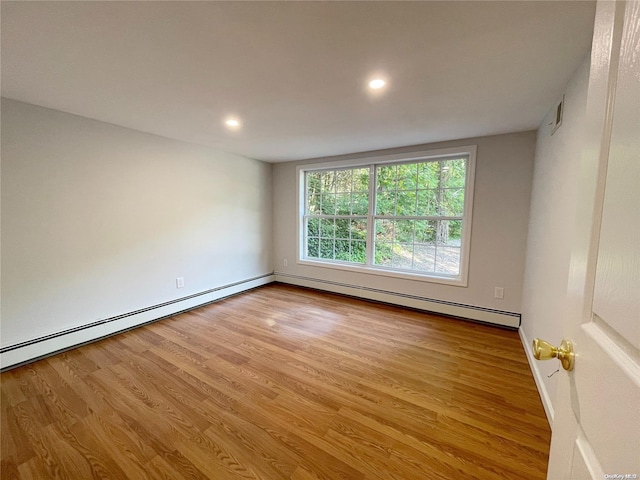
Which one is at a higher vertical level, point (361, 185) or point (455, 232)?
point (361, 185)

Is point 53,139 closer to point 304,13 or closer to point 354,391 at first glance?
point 304,13

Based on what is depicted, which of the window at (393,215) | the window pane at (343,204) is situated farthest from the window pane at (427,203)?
the window pane at (343,204)

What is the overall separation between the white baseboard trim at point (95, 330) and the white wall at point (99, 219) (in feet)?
0.20

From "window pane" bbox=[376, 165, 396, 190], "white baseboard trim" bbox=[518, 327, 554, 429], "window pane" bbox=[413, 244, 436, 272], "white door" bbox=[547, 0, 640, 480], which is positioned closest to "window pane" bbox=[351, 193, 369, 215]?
"window pane" bbox=[376, 165, 396, 190]

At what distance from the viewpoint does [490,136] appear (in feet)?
9.07

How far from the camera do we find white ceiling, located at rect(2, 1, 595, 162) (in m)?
1.12

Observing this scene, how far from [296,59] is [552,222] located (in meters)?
1.94

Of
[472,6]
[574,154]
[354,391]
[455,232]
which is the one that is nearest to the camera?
[472,6]

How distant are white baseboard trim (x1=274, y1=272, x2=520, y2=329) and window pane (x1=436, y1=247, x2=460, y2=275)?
387 millimetres

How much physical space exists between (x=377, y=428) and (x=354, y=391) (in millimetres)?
325

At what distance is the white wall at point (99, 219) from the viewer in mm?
2023

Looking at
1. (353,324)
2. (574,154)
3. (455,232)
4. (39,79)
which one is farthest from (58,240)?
(455,232)

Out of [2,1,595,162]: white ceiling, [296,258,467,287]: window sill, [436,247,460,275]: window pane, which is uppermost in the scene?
[2,1,595,162]: white ceiling

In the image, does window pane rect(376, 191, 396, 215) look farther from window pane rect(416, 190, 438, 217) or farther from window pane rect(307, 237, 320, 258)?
window pane rect(307, 237, 320, 258)
